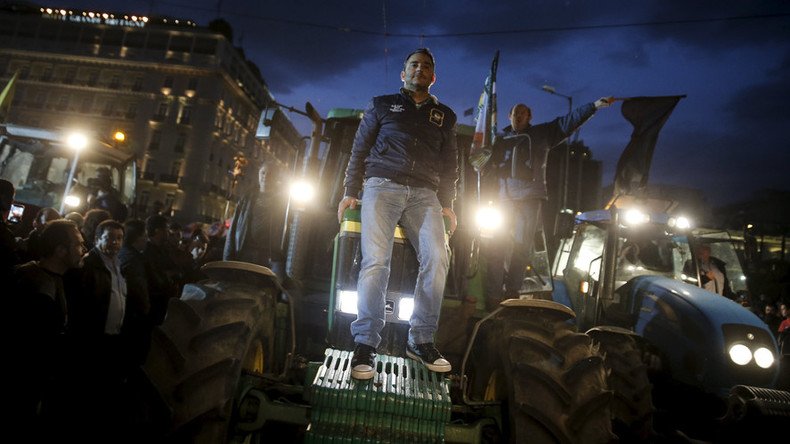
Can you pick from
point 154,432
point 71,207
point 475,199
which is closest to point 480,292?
point 475,199

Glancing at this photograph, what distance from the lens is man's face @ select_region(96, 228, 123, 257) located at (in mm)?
4750

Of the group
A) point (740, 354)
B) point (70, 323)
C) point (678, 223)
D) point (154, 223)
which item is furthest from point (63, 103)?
point (740, 354)

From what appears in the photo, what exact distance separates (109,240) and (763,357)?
796cm

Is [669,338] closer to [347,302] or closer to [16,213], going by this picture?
[347,302]

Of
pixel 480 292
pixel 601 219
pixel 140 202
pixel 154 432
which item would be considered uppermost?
pixel 140 202

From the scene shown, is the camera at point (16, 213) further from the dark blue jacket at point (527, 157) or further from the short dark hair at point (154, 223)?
the dark blue jacket at point (527, 157)

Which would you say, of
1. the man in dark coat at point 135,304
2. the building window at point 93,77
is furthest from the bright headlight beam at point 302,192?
the building window at point 93,77

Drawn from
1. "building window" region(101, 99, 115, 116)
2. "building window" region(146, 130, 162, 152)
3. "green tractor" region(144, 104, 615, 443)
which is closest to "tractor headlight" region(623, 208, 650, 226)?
"green tractor" region(144, 104, 615, 443)

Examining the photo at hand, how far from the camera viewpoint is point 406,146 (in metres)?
3.40

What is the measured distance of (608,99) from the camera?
6.04 meters

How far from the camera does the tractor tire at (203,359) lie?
7.28 feet

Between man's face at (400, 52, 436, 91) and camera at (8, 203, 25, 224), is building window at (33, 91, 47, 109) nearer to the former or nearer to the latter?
camera at (8, 203, 25, 224)

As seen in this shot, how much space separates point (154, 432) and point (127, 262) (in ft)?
13.5

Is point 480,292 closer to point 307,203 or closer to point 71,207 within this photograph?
point 307,203
